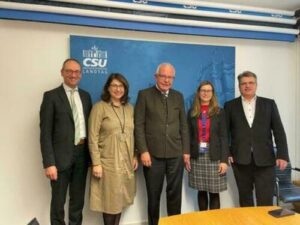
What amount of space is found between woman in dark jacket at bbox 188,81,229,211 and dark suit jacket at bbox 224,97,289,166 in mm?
113

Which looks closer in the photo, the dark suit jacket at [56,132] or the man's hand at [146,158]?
the dark suit jacket at [56,132]

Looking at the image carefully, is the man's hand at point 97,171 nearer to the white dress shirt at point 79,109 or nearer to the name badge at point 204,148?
the white dress shirt at point 79,109

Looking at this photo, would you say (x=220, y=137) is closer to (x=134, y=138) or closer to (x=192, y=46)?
(x=134, y=138)

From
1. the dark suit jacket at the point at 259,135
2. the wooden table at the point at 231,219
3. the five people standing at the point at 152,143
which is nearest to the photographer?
the wooden table at the point at 231,219

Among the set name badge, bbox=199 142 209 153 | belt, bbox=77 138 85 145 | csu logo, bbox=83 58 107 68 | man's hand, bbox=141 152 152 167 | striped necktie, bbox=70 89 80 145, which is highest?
csu logo, bbox=83 58 107 68

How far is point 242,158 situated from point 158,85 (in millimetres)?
1022

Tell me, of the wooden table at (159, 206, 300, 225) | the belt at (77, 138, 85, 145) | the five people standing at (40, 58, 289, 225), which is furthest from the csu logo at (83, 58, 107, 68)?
the wooden table at (159, 206, 300, 225)

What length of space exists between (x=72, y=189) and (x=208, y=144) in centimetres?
129

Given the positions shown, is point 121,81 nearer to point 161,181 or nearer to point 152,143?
point 152,143

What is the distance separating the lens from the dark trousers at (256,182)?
2.78m

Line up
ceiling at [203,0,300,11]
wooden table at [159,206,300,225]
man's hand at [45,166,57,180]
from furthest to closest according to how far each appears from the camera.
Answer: ceiling at [203,0,300,11] → man's hand at [45,166,57,180] → wooden table at [159,206,300,225]

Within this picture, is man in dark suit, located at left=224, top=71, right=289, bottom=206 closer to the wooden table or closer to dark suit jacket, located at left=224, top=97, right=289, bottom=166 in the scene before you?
dark suit jacket, located at left=224, top=97, right=289, bottom=166

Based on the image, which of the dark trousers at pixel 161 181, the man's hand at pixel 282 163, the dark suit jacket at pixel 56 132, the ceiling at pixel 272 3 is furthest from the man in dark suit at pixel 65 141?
the ceiling at pixel 272 3

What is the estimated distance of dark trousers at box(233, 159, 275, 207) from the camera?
2.78 metres
